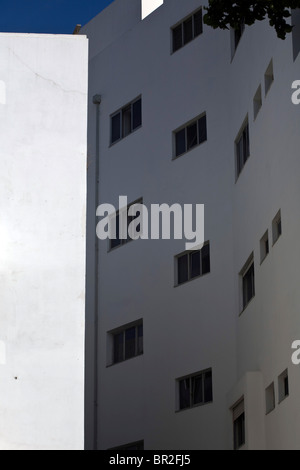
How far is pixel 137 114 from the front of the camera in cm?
2645

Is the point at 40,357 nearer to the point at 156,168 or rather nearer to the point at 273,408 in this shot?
the point at 273,408

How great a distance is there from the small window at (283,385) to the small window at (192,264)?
19.3 feet

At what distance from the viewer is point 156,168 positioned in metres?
25.1

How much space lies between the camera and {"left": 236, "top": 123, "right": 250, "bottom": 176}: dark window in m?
21.8

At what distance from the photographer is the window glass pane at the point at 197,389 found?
2214cm

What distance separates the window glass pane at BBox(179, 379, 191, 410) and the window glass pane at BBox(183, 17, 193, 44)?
30.2ft

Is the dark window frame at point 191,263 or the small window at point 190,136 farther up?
the small window at point 190,136

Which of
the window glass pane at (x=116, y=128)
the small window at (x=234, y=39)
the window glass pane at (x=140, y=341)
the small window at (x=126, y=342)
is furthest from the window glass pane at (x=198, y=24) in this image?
the window glass pane at (x=140, y=341)

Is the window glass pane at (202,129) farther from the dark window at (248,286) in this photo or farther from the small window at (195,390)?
the small window at (195,390)

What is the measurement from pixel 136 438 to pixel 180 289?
386cm

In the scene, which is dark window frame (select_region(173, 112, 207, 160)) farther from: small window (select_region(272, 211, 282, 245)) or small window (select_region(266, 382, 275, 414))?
small window (select_region(266, 382, 275, 414))

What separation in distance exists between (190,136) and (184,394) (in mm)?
6655

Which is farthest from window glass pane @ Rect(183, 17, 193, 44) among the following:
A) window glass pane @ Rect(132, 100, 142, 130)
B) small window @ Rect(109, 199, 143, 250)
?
small window @ Rect(109, 199, 143, 250)

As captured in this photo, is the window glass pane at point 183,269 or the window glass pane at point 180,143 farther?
the window glass pane at point 180,143
